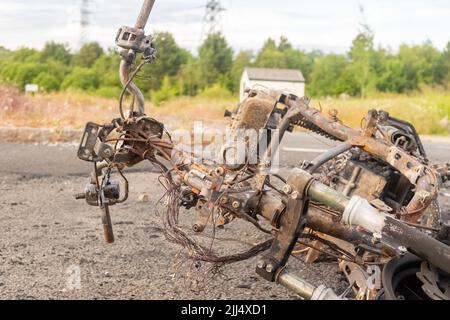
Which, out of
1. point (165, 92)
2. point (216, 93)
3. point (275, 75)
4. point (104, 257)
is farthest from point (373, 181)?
point (275, 75)

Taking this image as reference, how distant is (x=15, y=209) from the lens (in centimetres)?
608

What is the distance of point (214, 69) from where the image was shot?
4144 centimetres

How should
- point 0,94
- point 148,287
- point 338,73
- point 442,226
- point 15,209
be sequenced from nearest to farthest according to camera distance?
point 442,226
point 148,287
point 15,209
point 0,94
point 338,73

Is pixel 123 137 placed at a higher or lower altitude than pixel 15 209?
higher

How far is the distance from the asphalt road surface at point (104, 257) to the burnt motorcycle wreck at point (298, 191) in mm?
490

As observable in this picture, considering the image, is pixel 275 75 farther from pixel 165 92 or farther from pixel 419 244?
pixel 419 244

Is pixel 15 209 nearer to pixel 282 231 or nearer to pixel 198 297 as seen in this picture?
pixel 198 297

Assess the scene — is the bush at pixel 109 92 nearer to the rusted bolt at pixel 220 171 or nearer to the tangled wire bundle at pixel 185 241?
the tangled wire bundle at pixel 185 241

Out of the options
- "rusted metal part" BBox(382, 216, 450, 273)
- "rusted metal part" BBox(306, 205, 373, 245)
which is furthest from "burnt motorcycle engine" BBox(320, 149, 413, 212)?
"rusted metal part" BBox(382, 216, 450, 273)

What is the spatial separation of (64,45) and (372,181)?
127 ft

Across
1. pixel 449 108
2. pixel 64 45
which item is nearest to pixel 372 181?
pixel 449 108

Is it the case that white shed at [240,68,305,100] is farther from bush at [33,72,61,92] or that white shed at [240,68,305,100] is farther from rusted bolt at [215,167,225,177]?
rusted bolt at [215,167,225,177]

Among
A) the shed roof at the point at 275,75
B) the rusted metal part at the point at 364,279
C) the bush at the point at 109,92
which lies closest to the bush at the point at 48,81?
the bush at the point at 109,92
